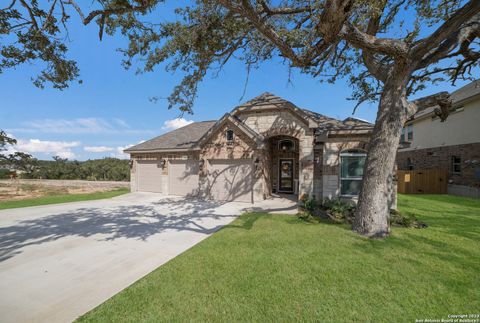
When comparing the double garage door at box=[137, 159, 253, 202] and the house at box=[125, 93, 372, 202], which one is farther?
the double garage door at box=[137, 159, 253, 202]

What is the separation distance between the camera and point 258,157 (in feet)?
38.1

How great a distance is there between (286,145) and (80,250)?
12116mm

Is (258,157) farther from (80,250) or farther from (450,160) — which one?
(450,160)

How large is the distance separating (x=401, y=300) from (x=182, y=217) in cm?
759

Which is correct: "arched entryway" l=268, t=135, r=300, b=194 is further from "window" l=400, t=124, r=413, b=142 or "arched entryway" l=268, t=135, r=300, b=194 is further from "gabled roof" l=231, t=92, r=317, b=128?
"window" l=400, t=124, r=413, b=142

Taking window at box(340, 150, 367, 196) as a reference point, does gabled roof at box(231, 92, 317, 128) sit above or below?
above

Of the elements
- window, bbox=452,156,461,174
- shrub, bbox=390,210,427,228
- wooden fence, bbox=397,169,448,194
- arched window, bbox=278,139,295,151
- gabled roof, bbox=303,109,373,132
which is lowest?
shrub, bbox=390,210,427,228

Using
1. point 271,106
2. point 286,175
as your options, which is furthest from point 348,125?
point 286,175

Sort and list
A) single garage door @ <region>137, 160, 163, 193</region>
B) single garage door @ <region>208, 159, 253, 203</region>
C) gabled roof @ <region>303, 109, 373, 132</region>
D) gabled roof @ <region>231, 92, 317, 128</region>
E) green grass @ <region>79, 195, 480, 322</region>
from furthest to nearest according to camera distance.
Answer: single garage door @ <region>137, 160, 163, 193</region> < single garage door @ <region>208, 159, 253, 203</region> < gabled roof @ <region>231, 92, 317, 128</region> < gabled roof @ <region>303, 109, 373, 132</region> < green grass @ <region>79, 195, 480, 322</region>

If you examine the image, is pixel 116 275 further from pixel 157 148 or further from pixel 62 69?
pixel 157 148

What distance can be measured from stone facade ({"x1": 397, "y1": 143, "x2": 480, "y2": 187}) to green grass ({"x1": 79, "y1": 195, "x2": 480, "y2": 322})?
1154cm

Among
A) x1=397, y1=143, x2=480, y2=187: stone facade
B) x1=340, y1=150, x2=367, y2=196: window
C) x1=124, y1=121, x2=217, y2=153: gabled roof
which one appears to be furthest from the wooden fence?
x1=124, y1=121, x2=217, y2=153: gabled roof

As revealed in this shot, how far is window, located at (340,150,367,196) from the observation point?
1011cm

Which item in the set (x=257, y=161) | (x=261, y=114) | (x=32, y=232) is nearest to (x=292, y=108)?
(x=261, y=114)
